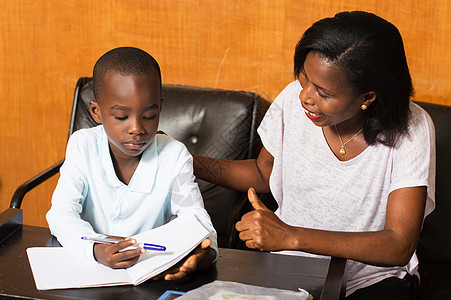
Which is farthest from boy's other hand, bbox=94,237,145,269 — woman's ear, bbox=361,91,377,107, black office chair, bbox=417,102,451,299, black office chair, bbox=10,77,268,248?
black office chair, bbox=417,102,451,299

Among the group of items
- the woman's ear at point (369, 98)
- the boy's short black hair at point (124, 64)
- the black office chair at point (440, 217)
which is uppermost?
the boy's short black hair at point (124, 64)

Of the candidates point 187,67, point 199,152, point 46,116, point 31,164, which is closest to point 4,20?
point 46,116

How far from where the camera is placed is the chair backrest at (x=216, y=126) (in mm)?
2402

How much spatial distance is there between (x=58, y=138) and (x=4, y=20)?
1.95 feet

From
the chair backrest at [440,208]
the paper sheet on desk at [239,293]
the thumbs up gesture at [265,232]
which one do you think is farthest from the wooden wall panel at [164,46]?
the paper sheet on desk at [239,293]

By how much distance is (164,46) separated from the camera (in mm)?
2621

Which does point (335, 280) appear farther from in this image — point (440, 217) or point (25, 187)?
point (25, 187)

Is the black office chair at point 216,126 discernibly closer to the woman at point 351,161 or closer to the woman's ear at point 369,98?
the woman at point 351,161

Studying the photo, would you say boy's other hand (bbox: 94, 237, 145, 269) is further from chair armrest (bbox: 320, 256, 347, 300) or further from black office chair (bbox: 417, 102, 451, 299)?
black office chair (bbox: 417, 102, 451, 299)

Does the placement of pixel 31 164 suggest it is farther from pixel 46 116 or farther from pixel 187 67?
pixel 187 67

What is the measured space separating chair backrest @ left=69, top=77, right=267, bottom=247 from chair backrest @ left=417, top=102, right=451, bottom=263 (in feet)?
2.30

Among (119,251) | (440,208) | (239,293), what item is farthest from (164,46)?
(239,293)

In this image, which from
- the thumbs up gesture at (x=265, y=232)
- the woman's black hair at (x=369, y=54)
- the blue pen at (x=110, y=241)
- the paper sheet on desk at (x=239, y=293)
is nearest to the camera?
the paper sheet on desk at (x=239, y=293)

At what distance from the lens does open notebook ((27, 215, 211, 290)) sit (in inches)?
52.3
